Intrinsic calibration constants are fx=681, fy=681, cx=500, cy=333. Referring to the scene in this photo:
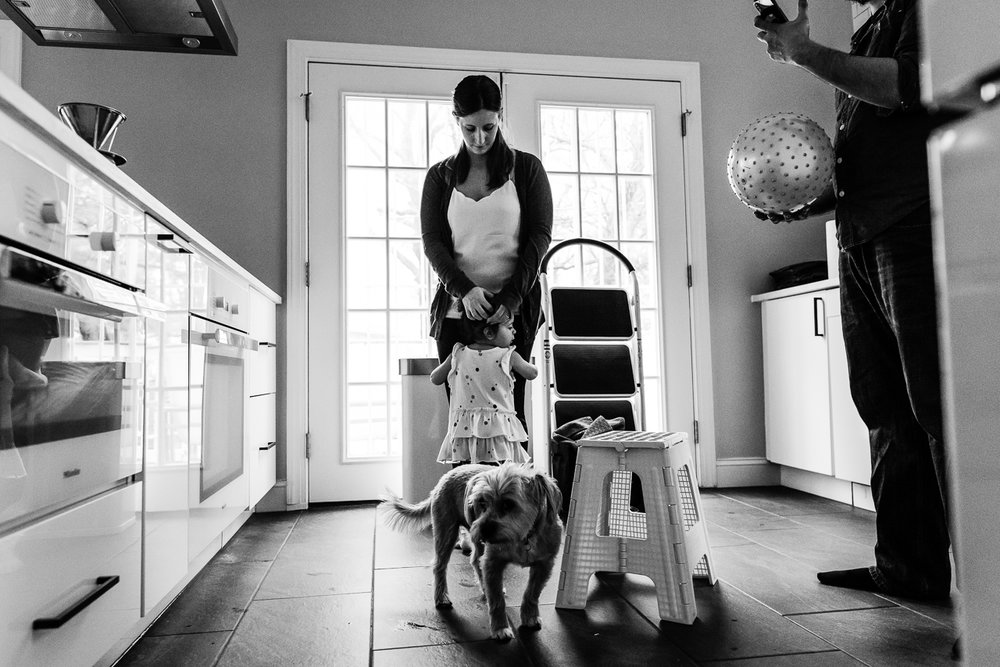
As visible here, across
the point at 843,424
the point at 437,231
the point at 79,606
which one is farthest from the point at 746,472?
the point at 79,606

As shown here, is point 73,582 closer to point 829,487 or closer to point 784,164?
point 784,164

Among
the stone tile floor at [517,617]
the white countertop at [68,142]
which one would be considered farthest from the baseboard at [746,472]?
the white countertop at [68,142]

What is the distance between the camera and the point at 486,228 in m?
1.90

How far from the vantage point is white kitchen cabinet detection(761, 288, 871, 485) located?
2.80m

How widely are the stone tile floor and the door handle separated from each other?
973 mm

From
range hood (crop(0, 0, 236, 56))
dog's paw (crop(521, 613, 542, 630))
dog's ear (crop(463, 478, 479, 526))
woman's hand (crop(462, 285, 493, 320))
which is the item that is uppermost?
range hood (crop(0, 0, 236, 56))

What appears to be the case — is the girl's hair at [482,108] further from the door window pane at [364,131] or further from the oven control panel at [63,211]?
the door window pane at [364,131]

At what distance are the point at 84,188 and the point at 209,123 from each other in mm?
2106

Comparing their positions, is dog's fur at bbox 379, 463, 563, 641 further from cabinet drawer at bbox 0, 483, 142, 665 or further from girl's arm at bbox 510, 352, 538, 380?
cabinet drawer at bbox 0, 483, 142, 665

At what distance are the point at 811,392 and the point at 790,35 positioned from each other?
199cm

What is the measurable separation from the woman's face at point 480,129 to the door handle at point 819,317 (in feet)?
5.87

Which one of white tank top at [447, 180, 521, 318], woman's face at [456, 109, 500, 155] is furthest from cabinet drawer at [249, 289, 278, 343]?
woman's face at [456, 109, 500, 155]

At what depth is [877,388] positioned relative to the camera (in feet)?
5.52

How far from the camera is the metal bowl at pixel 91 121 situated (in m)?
1.80
